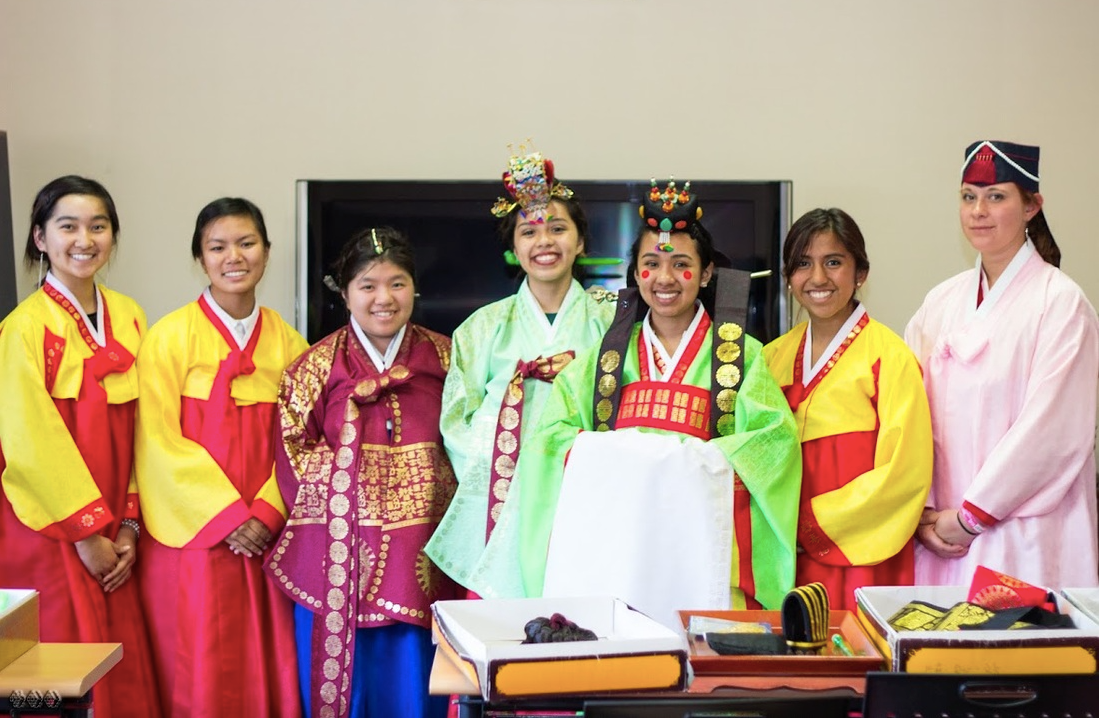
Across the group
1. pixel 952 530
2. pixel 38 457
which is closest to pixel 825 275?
pixel 952 530

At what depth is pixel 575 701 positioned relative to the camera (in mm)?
1990

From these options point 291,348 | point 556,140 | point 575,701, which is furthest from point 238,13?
point 575,701

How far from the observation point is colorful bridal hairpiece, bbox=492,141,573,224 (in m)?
3.62

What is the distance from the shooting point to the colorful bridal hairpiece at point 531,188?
362cm

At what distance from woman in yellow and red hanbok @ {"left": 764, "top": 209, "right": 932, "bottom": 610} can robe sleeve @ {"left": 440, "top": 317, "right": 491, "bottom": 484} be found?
89 centimetres

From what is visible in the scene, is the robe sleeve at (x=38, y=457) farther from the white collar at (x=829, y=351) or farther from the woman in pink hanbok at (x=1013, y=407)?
the woman in pink hanbok at (x=1013, y=407)

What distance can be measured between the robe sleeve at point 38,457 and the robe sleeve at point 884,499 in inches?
79.4

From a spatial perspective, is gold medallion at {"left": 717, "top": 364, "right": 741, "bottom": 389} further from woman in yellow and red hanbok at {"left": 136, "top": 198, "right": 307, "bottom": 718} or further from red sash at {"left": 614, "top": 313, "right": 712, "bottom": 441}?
woman in yellow and red hanbok at {"left": 136, "top": 198, "right": 307, "bottom": 718}

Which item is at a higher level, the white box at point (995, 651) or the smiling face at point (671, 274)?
the smiling face at point (671, 274)

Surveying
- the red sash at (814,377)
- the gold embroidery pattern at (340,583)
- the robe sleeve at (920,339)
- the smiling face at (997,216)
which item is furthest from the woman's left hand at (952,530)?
the gold embroidery pattern at (340,583)

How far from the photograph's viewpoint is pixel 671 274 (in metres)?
3.27

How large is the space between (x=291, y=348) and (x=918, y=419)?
1.89m

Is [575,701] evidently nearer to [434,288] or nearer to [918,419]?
[918,419]

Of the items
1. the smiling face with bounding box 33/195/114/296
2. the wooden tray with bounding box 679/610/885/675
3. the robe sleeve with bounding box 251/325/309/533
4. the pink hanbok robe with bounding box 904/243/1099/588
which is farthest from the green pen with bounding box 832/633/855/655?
the smiling face with bounding box 33/195/114/296
